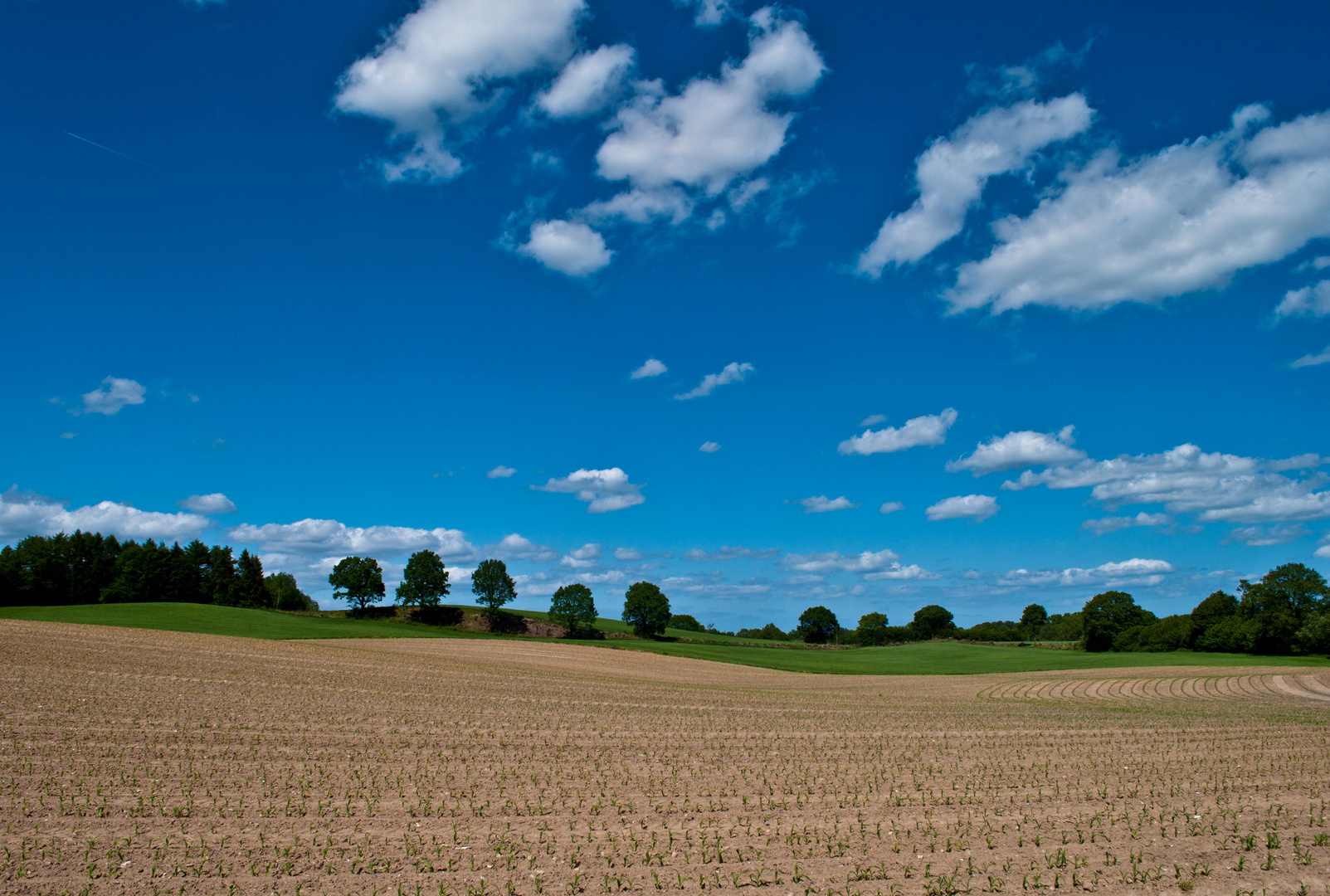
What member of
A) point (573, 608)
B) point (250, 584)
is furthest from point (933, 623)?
point (250, 584)

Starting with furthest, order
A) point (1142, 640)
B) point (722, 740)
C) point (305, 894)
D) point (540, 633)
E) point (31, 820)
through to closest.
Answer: point (540, 633) → point (1142, 640) → point (722, 740) → point (31, 820) → point (305, 894)

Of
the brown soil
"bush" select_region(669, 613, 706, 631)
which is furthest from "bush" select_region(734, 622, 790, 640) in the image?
the brown soil

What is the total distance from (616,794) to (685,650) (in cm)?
7122

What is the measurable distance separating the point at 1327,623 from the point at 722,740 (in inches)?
3295

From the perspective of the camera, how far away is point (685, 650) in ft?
275

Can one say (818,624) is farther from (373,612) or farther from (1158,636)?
(373,612)

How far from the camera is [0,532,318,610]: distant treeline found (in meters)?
96.3

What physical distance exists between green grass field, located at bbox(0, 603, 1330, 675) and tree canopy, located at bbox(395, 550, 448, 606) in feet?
33.2

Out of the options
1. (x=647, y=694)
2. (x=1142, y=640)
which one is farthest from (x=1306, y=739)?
(x=1142, y=640)

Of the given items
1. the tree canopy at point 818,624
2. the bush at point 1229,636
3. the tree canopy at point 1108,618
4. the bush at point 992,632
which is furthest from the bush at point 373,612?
the bush at point 992,632

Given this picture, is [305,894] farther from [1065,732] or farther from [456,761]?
[1065,732]

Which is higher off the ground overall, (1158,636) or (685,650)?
(1158,636)

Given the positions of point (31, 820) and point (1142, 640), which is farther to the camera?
point (1142, 640)

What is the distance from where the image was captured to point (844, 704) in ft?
107
